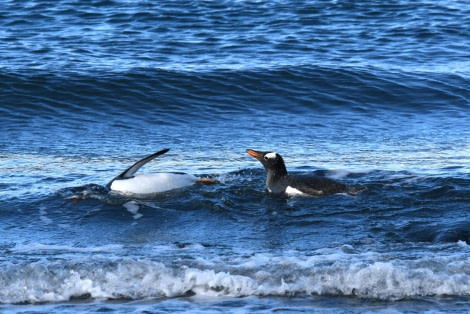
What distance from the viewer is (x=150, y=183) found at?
9477mm

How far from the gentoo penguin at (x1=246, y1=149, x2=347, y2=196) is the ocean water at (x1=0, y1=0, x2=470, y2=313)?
13cm

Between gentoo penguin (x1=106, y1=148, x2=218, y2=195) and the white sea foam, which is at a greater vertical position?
the white sea foam

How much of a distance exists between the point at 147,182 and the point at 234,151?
268 cm

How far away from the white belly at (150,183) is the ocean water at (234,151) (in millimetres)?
147

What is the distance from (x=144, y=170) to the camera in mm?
10969

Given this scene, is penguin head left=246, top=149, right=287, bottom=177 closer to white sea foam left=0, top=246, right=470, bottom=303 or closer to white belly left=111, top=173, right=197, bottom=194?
white belly left=111, top=173, right=197, bottom=194

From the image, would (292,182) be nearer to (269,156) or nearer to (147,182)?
(269,156)

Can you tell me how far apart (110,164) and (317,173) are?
8.15 ft

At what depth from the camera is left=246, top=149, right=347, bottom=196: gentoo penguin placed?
9.30 metres

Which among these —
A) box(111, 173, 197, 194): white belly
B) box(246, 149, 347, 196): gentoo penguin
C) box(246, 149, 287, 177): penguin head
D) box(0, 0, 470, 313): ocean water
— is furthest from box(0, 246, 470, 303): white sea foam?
box(246, 149, 287, 177): penguin head

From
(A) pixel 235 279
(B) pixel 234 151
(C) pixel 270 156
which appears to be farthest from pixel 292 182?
(A) pixel 235 279

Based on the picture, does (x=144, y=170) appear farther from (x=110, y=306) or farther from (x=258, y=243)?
(x=110, y=306)

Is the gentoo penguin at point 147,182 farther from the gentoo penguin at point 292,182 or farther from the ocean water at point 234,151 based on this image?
the gentoo penguin at point 292,182

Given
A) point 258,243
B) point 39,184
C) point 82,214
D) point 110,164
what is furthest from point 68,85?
point 258,243
